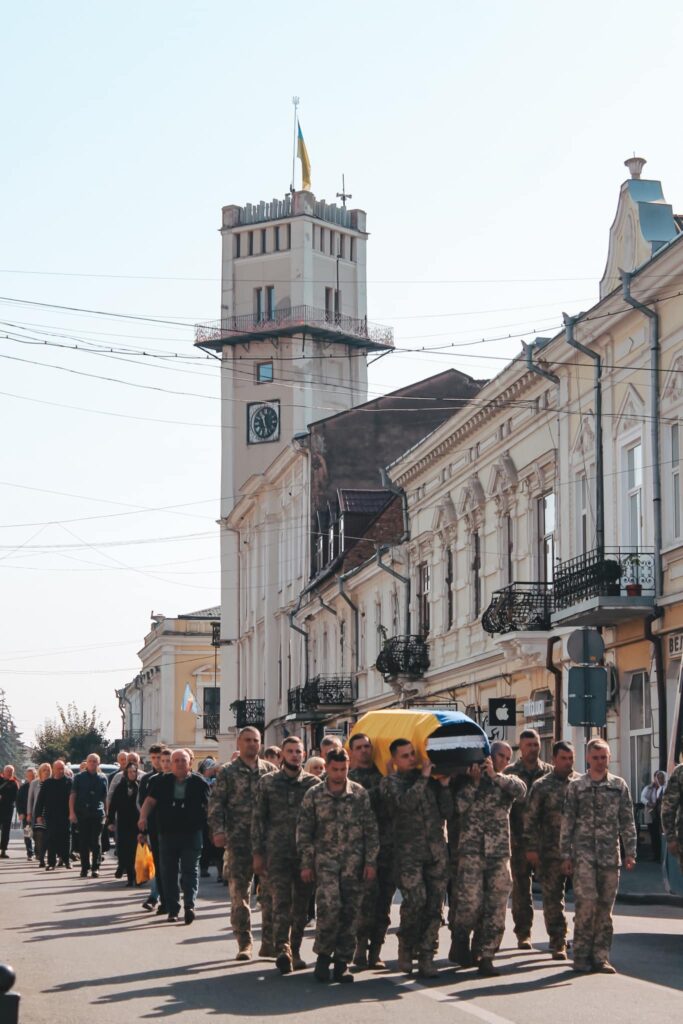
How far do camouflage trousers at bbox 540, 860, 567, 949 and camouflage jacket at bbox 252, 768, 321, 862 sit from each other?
202 centimetres

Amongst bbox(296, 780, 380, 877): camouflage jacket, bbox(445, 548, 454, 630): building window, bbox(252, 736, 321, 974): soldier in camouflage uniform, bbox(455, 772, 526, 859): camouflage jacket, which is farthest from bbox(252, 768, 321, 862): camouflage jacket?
bbox(445, 548, 454, 630): building window

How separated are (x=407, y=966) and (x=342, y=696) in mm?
37656

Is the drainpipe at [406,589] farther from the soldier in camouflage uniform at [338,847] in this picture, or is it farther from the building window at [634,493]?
the soldier in camouflage uniform at [338,847]

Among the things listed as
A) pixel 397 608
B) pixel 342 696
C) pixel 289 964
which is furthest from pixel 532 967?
pixel 342 696

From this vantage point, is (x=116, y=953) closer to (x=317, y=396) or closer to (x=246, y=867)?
(x=246, y=867)

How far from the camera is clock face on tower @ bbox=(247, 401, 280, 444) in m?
72.9

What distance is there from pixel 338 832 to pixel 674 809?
9.91ft

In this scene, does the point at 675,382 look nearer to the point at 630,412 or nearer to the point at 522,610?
the point at 630,412

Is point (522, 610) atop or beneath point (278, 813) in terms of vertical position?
atop

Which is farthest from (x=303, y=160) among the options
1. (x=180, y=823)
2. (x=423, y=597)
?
(x=180, y=823)

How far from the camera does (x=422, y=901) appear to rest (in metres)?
12.6

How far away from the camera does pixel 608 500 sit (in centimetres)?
2839

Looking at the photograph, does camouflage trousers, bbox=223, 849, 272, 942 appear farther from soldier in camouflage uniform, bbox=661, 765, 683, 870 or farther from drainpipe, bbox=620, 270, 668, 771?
drainpipe, bbox=620, 270, 668, 771

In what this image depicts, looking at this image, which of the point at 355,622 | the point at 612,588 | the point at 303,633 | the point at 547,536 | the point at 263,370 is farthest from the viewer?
the point at 263,370
